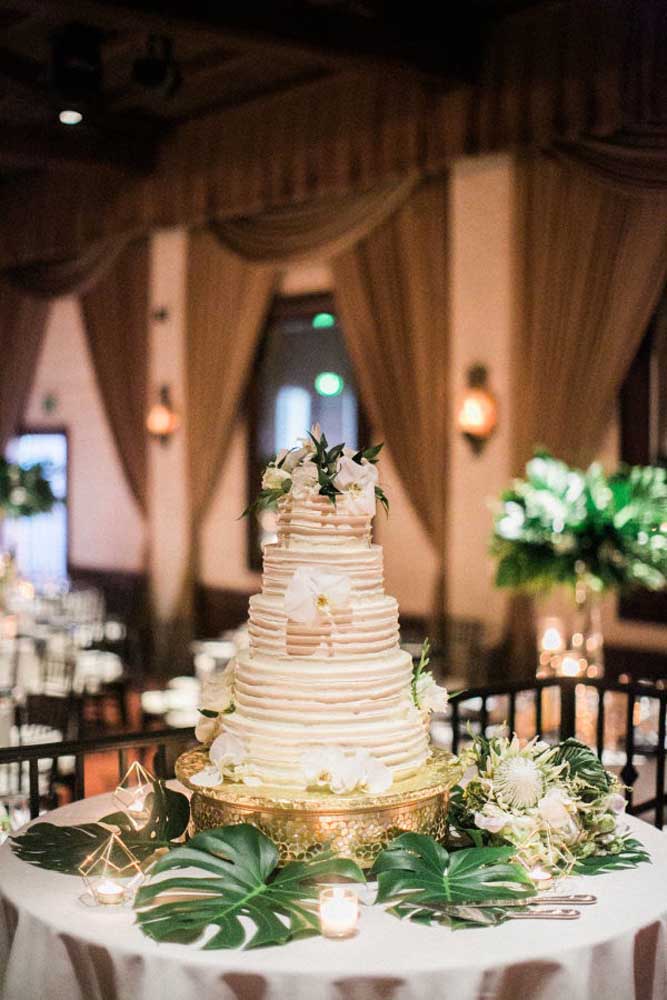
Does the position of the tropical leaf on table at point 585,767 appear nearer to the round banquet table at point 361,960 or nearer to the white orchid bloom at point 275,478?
the round banquet table at point 361,960

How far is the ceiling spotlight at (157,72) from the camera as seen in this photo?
24.2ft

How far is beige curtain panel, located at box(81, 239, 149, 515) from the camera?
1175 centimetres

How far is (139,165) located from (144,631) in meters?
4.44

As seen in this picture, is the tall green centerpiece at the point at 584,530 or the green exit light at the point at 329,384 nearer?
the tall green centerpiece at the point at 584,530

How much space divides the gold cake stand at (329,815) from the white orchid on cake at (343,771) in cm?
2

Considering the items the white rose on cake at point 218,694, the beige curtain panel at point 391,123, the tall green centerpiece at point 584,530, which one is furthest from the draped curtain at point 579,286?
the white rose on cake at point 218,694

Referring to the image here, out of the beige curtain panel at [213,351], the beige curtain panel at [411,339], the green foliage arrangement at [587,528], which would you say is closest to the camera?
the green foliage arrangement at [587,528]

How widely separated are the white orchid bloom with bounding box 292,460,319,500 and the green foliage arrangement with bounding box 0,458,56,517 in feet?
22.5

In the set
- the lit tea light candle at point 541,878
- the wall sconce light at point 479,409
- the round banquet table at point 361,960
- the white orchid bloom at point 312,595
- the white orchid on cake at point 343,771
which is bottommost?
the round banquet table at point 361,960

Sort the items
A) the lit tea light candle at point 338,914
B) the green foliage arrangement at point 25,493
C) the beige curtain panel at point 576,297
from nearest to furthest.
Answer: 1. the lit tea light candle at point 338,914
2. the beige curtain panel at point 576,297
3. the green foliage arrangement at point 25,493

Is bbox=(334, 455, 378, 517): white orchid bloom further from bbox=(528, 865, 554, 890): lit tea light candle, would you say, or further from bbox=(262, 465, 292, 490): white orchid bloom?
bbox=(528, 865, 554, 890): lit tea light candle

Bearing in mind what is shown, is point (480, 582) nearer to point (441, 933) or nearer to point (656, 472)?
point (656, 472)

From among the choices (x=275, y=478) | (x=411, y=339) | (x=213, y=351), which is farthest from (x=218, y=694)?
(x=213, y=351)

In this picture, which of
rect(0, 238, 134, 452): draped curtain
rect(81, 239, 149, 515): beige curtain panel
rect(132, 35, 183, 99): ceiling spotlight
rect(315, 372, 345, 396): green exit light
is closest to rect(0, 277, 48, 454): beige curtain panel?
rect(0, 238, 134, 452): draped curtain
